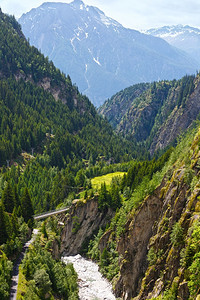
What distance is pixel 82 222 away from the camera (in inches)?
4653

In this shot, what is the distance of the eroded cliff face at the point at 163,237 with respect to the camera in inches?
2234

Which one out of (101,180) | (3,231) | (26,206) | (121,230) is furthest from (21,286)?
(101,180)

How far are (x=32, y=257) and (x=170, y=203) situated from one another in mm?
32722

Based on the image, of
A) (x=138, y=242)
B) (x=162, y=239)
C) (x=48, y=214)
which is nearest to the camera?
(x=162, y=239)

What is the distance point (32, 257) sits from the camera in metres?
66.2

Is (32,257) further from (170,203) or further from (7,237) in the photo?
(170,203)

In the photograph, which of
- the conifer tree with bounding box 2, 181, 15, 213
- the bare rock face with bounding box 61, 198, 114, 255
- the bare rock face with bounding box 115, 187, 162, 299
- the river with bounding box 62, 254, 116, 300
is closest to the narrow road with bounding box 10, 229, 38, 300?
the conifer tree with bounding box 2, 181, 15, 213

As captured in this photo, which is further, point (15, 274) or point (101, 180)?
point (101, 180)

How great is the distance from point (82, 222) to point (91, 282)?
29438 mm

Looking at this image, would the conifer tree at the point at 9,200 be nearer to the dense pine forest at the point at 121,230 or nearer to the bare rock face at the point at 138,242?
the dense pine forest at the point at 121,230

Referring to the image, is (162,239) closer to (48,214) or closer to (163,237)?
(163,237)

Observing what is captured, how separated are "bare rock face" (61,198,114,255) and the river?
9.02 metres

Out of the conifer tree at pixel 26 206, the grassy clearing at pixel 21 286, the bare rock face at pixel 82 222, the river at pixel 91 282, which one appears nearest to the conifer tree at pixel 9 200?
the conifer tree at pixel 26 206

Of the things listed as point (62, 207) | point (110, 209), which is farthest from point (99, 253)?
point (62, 207)
